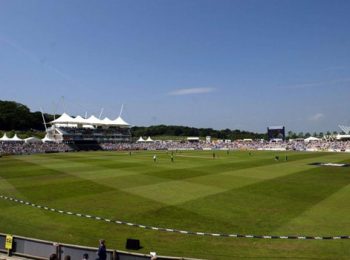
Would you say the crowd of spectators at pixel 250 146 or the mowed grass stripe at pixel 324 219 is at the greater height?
the crowd of spectators at pixel 250 146

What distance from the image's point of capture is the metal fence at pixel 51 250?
14042 millimetres

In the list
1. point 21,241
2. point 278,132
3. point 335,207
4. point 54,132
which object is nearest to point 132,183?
point 335,207

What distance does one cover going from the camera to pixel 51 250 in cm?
1513

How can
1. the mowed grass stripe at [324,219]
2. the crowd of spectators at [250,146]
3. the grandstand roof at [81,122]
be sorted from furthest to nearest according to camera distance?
the grandstand roof at [81,122] → the crowd of spectators at [250,146] → the mowed grass stripe at [324,219]

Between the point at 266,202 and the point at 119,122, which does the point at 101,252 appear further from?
the point at 119,122

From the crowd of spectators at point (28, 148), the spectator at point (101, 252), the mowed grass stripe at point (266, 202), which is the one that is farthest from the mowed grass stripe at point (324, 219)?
the crowd of spectators at point (28, 148)

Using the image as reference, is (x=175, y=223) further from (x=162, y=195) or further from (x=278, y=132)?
(x=278, y=132)

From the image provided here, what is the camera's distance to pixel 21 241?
15.9 metres

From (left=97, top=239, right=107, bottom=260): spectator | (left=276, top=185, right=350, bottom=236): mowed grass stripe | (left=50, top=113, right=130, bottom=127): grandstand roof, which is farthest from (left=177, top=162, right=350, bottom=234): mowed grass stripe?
(left=50, top=113, right=130, bottom=127): grandstand roof

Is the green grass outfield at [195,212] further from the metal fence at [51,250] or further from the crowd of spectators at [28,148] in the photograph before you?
the crowd of spectators at [28,148]

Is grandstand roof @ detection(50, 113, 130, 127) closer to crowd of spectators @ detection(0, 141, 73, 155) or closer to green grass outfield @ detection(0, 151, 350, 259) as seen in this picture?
crowd of spectators @ detection(0, 141, 73, 155)

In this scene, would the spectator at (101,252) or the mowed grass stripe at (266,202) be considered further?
the mowed grass stripe at (266,202)

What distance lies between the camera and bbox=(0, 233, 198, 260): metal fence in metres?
14.0

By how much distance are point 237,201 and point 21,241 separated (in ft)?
54.6
